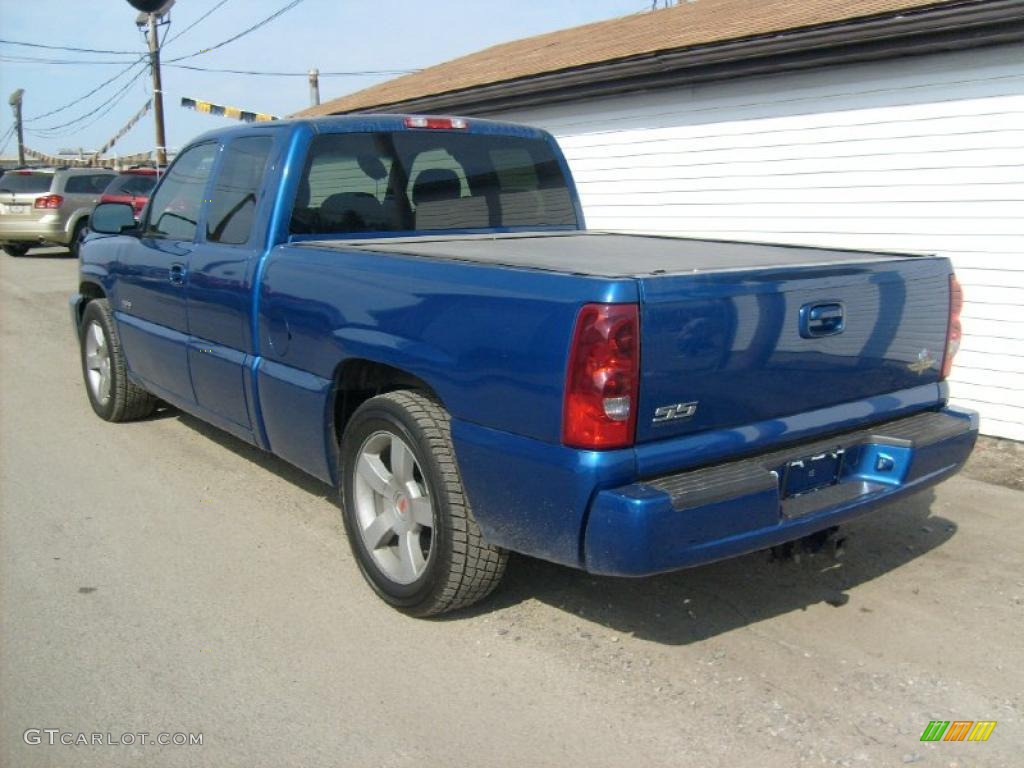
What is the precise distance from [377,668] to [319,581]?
0.82 meters

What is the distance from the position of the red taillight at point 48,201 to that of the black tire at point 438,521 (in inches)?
708

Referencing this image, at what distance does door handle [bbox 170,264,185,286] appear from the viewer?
16.6ft

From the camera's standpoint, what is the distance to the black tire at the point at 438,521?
340 centimetres

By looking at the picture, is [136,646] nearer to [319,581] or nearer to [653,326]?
[319,581]

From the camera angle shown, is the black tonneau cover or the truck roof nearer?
the black tonneau cover

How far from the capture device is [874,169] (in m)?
6.96

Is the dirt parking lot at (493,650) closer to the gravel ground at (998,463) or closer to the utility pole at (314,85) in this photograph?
the gravel ground at (998,463)

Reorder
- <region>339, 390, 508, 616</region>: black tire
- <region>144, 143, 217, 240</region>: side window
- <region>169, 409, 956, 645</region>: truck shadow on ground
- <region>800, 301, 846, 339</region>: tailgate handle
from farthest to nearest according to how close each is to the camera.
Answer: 1. <region>144, 143, 217, 240</region>: side window
2. <region>169, 409, 956, 645</region>: truck shadow on ground
3. <region>339, 390, 508, 616</region>: black tire
4. <region>800, 301, 846, 339</region>: tailgate handle

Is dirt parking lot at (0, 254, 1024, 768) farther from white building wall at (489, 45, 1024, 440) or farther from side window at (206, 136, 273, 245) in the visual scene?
white building wall at (489, 45, 1024, 440)

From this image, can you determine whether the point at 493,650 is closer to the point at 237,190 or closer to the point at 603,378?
the point at 603,378

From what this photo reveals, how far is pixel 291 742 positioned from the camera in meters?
2.94

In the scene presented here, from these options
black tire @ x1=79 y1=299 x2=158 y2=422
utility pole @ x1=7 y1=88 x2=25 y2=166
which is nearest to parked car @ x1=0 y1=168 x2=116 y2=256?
black tire @ x1=79 y1=299 x2=158 y2=422

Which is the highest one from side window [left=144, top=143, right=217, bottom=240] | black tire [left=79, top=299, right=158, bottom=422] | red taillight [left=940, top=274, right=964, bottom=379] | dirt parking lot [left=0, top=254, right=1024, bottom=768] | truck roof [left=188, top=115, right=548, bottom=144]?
truck roof [left=188, top=115, right=548, bottom=144]

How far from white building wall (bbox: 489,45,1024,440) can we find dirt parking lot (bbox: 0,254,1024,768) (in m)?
1.85
